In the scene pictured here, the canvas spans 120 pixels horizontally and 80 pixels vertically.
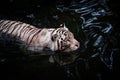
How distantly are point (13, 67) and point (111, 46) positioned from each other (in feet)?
4.18

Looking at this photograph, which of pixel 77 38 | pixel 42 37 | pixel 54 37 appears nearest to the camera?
pixel 54 37

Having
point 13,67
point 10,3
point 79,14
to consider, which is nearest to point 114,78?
point 13,67

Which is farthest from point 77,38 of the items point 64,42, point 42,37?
point 42,37

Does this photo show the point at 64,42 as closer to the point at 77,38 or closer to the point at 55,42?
the point at 55,42

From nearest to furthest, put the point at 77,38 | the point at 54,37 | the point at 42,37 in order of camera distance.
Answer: the point at 54,37 → the point at 42,37 → the point at 77,38

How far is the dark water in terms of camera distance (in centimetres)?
374

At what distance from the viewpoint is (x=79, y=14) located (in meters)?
4.98

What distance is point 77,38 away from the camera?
4297 millimetres

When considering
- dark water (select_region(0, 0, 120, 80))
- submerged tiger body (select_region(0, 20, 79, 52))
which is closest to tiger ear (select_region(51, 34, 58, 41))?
submerged tiger body (select_region(0, 20, 79, 52))

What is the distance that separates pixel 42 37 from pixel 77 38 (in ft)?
1.72

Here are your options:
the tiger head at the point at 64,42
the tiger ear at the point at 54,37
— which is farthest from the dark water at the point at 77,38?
the tiger ear at the point at 54,37

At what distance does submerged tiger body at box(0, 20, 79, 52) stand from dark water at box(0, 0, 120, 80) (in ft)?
0.38

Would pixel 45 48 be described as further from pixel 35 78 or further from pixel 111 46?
pixel 111 46

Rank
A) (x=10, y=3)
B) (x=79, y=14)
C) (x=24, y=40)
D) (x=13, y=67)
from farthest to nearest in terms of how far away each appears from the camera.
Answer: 1. (x=10, y=3)
2. (x=79, y=14)
3. (x=24, y=40)
4. (x=13, y=67)
